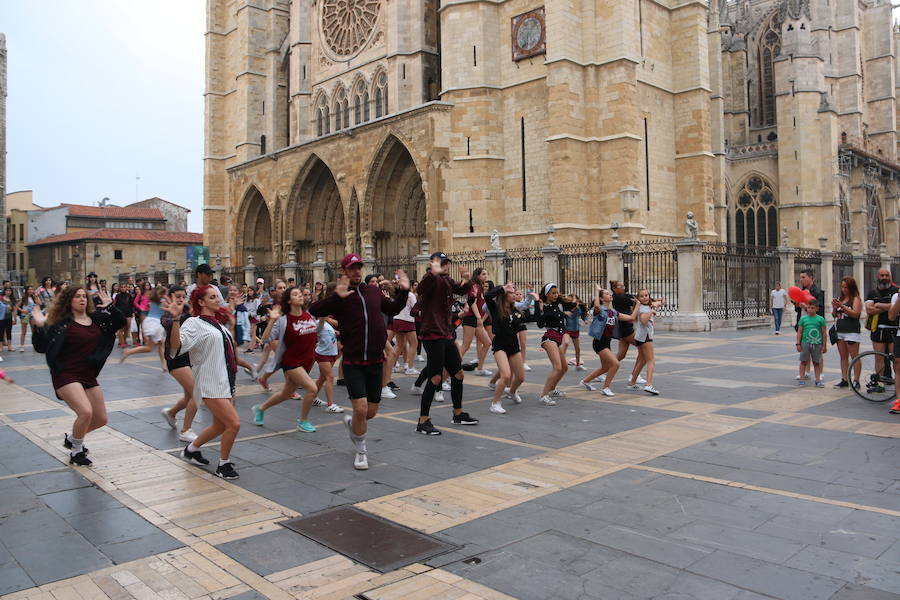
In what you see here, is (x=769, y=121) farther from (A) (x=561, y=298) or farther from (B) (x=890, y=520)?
(B) (x=890, y=520)

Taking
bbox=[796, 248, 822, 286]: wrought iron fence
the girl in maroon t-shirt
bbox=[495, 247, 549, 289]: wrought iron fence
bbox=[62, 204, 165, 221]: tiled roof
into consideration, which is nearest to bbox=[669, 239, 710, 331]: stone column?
bbox=[495, 247, 549, 289]: wrought iron fence

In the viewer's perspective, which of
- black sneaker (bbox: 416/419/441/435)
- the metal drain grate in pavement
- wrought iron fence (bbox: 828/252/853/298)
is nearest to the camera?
the metal drain grate in pavement

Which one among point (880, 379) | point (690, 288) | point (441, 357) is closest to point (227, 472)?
point (441, 357)

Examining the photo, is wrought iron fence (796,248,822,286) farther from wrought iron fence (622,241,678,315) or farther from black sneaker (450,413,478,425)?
black sneaker (450,413,478,425)

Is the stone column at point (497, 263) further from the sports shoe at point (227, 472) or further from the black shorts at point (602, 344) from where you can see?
the sports shoe at point (227, 472)

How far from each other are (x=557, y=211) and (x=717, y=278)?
5867 mm

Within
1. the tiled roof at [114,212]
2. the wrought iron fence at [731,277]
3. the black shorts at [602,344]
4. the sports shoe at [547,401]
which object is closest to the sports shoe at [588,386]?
the black shorts at [602,344]

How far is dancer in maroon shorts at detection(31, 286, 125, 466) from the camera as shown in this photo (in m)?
5.61

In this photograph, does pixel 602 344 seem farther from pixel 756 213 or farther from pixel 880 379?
pixel 756 213

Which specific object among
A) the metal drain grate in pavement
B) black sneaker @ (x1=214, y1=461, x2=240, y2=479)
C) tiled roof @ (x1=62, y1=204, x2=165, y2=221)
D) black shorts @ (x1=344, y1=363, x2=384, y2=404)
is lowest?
the metal drain grate in pavement

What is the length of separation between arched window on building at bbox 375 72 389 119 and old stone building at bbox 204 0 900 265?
0.12 m

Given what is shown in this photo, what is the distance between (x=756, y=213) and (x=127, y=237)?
141 feet

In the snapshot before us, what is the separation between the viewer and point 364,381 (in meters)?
5.66

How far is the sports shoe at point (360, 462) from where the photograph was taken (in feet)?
18.0
